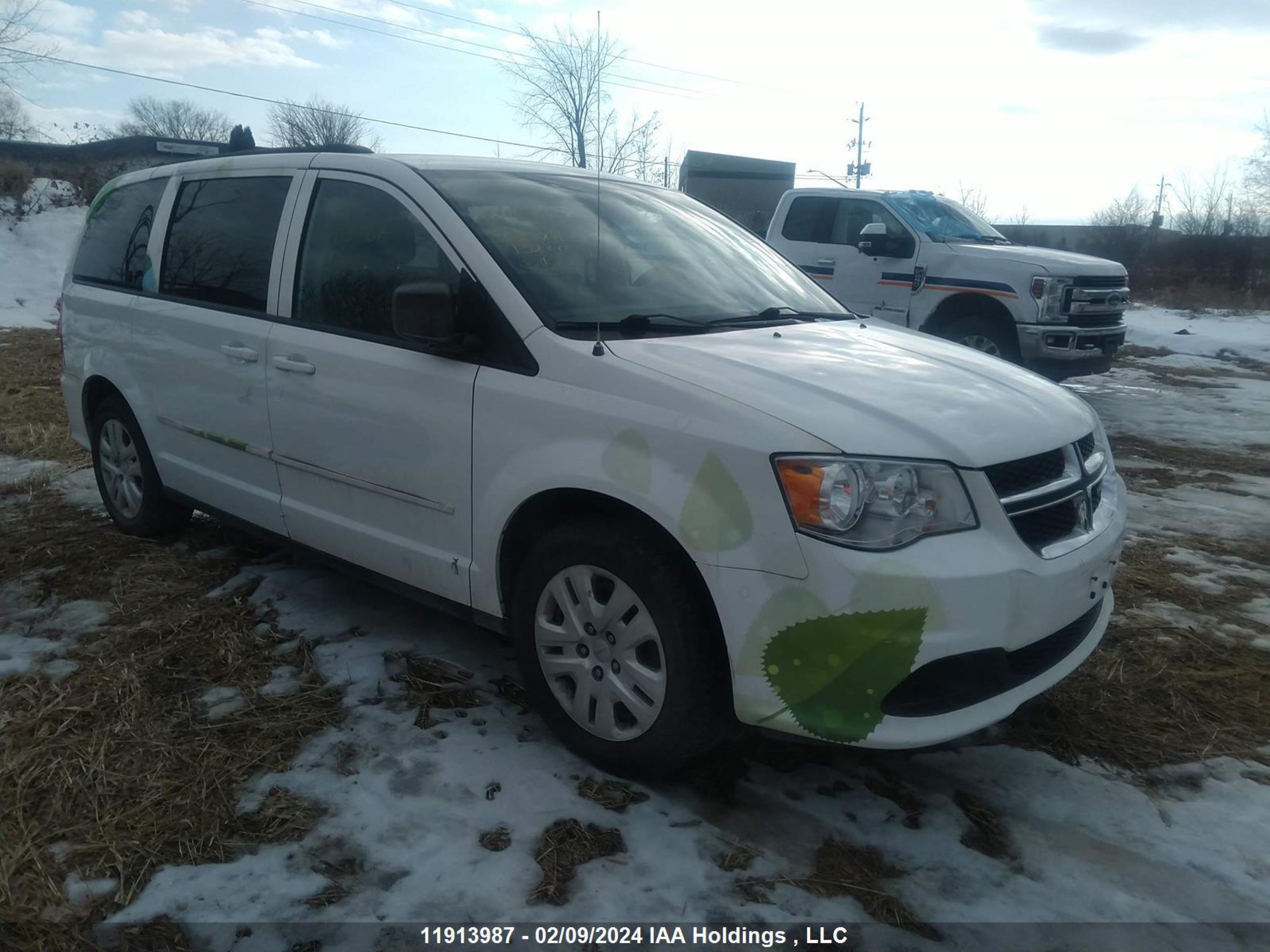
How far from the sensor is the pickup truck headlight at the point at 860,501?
7.80 feet

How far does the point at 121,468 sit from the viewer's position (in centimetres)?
491

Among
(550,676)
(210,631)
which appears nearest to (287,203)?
(210,631)

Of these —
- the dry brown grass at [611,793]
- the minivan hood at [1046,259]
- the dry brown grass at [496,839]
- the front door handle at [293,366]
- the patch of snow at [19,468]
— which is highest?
the minivan hood at [1046,259]

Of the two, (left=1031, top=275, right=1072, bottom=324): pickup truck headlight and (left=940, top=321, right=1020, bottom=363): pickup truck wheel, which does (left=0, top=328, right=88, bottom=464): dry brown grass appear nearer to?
(left=940, top=321, right=1020, bottom=363): pickup truck wheel

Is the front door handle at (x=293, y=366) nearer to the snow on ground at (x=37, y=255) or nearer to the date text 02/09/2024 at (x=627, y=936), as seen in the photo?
the date text 02/09/2024 at (x=627, y=936)

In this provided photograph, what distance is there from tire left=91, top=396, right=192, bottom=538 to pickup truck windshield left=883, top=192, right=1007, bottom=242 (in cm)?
725

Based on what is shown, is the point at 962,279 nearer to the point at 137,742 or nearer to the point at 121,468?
the point at 121,468

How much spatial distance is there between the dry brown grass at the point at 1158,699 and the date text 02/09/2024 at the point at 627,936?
127 centimetres

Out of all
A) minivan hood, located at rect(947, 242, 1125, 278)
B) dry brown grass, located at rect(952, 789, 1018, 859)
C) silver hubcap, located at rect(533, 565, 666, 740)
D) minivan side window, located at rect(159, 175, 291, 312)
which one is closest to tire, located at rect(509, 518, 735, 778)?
silver hubcap, located at rect(533, 565, 666, 740)

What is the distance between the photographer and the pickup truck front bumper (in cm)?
877

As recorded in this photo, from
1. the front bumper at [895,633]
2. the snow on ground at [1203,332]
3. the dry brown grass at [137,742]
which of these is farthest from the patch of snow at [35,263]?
the snow on ground at [1203,332]

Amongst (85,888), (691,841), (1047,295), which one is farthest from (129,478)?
(1047,295)

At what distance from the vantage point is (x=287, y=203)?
3812 millimetres

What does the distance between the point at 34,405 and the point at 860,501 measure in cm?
846
